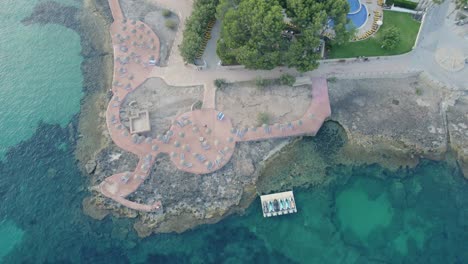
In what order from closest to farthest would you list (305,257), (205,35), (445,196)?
(305,257) < (445,196) < (205,35)

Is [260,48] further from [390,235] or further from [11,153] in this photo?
[11,153]

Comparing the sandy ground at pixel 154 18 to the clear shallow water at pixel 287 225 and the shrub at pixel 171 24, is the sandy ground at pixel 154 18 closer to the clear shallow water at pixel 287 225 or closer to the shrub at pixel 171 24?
the shrub at pixel 171 24

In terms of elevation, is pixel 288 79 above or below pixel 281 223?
above

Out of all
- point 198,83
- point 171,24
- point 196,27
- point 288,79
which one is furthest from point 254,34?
point 171,24

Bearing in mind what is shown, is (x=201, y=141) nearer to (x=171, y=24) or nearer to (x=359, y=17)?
(x=171, y=24)

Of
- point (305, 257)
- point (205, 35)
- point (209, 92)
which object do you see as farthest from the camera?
point (205, 35)

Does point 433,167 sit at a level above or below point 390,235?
above

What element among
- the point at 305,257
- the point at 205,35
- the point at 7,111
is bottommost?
the point at 305,257

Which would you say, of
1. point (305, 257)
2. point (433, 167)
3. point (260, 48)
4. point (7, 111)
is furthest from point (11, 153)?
point (433, 167)
